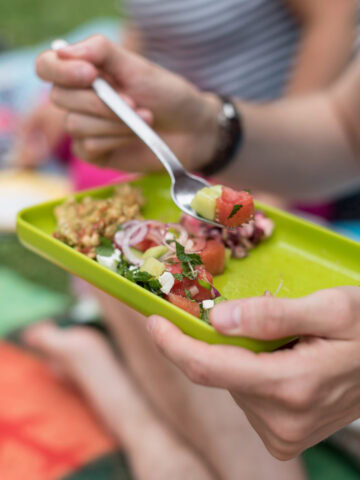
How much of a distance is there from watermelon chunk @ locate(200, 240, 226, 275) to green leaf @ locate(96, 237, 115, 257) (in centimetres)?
13

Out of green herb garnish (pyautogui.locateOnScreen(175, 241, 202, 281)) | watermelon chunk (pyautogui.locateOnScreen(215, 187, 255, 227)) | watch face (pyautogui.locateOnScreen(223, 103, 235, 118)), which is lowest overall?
green herb garnish (pyautogui.locateOnScreen(175, 241, 202, 281))

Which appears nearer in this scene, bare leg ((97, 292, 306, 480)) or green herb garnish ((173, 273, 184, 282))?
green herb garnish ((173, 273, 184, 282))

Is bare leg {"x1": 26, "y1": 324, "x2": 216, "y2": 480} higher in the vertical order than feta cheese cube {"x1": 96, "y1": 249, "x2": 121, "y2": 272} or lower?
lower

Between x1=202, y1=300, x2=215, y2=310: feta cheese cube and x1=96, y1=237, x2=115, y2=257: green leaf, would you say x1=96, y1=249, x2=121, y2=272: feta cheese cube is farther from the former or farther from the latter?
x1=202, y1=300, x2=215, y2=310: feta cheese cube

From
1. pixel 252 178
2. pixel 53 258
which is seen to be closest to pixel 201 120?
pixel 252 178

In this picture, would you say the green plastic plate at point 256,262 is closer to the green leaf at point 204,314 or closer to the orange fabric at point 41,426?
the green leaf at point 204,314

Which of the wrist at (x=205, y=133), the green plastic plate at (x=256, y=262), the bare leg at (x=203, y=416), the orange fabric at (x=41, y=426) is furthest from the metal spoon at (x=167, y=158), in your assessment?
the orange fabric at (x=41, y=426)

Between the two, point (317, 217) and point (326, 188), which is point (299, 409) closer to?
point (326, 188)

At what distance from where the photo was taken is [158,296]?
0.68 m

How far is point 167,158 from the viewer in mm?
889

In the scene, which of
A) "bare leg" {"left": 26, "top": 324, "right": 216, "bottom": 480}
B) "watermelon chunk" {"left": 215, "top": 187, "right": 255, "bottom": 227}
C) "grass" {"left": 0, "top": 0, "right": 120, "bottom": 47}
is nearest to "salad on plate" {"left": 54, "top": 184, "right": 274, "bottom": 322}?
"watermelon chunk" {"left": 215, "top": 187, "right": 255, "bottom": 227}

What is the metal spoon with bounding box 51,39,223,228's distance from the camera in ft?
2.88

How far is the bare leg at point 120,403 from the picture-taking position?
1.08 meters

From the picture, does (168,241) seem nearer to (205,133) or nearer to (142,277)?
(142,277)
